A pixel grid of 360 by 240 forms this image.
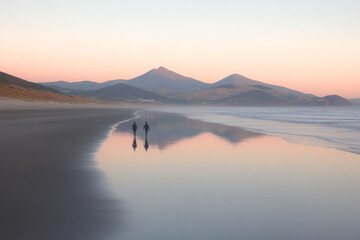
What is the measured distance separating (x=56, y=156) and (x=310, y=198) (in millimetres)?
10616

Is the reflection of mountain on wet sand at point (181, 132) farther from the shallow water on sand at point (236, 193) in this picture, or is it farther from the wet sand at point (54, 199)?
the wet sand at point (54, 199)

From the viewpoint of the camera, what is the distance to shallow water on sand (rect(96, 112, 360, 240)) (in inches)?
264

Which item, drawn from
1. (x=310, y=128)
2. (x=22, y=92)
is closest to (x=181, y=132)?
(x=310, y=128)

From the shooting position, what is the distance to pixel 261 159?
15344mm

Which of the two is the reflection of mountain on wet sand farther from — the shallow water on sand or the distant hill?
the distant hill

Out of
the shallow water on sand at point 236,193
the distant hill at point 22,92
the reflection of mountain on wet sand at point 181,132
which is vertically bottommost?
the reflection of mountain on wet sand at point 181,132

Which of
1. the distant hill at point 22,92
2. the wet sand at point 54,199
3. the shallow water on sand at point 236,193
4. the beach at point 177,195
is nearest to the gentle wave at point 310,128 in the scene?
the shallow water on sand at point 236,193

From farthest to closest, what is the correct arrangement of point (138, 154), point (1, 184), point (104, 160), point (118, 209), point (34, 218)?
point (138, 154) → point (104, 160) → point (1, 184) → point (118, 209) → point (34, 218)

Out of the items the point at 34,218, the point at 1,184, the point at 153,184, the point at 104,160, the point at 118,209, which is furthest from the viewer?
the point at 104,160

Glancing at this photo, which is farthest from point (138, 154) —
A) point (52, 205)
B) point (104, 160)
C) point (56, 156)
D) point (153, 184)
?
point (52, 205)

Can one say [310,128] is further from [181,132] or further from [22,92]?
[22,92]

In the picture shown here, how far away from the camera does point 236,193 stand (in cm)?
946

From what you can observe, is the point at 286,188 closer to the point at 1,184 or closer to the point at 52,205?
the point at 52,205

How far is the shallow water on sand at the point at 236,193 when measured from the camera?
22.0 feet
